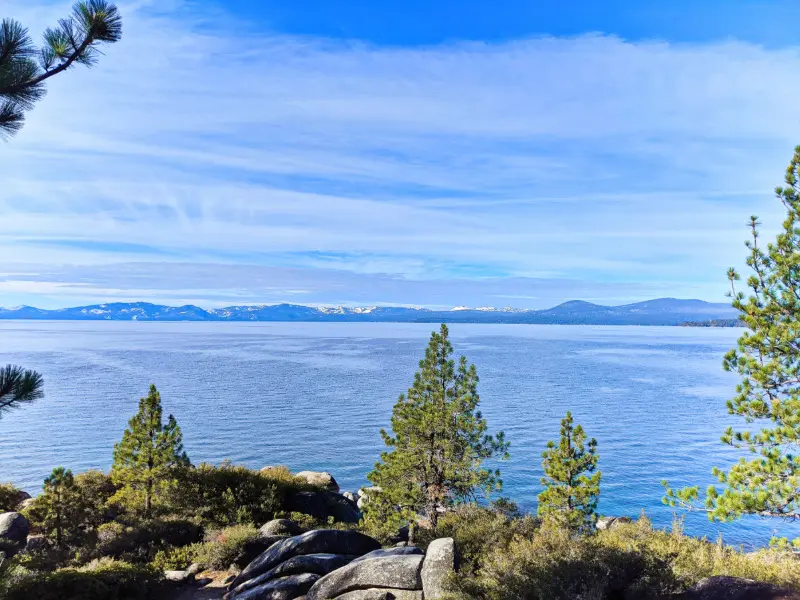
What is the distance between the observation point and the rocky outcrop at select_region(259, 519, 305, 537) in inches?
801

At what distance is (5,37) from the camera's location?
28.4 ft

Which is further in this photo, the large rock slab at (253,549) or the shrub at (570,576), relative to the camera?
the large rock slab at (253,549)

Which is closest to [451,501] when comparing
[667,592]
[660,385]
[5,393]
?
[667,592]

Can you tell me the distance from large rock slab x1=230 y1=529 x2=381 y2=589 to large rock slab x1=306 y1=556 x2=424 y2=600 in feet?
9.09

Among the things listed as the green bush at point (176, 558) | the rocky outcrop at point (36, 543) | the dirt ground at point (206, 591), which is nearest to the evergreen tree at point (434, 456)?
the green bush at point (176, 558)

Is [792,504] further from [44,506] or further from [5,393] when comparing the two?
[44,506]

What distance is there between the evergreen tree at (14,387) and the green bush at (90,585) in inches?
221

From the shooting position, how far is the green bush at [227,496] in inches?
961

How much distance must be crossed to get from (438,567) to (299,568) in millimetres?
4674

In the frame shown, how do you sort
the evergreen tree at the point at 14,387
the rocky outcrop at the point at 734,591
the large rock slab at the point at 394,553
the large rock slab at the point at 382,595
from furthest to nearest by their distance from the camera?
the large rock slab at the point at 394,553 → the large rock slab at the point at 382,595 → the evergreen tree at the point at 14,387 → the rocky outcrop at the point at 734,591

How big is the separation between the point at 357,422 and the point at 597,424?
93.1 ft

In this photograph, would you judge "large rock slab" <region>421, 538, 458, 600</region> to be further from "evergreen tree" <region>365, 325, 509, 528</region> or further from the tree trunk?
the tree trunk

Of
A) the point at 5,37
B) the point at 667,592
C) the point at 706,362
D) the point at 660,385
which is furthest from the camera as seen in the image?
the point at 706,362

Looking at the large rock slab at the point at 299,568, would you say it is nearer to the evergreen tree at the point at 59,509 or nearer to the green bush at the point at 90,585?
the green bush at the point at 90,585
